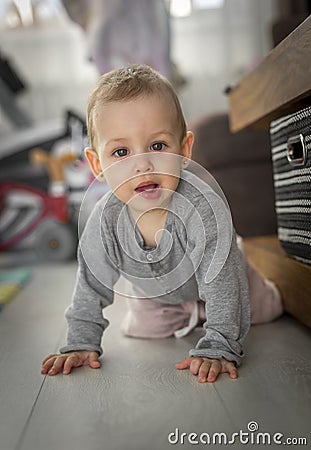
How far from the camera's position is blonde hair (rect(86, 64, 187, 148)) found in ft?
2.97

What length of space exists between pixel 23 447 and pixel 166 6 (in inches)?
94.2

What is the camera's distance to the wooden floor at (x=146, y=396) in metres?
0.69

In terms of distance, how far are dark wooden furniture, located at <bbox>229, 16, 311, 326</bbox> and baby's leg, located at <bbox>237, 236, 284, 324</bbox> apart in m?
0.02

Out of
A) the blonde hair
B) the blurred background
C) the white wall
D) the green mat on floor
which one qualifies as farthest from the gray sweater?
the white wall

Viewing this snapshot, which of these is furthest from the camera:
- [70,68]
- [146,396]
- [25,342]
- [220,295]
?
[70,68]

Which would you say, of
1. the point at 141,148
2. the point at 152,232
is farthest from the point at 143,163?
the point at 152,232

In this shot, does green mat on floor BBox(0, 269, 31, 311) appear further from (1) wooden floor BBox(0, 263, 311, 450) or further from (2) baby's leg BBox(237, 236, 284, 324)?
(2) baby's leg BBox(237, 236, 284, 324)

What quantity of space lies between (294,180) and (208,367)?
1.25 ft

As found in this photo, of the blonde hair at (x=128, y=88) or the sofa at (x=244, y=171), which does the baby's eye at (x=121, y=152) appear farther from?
the sofa at (x=244, y=171)

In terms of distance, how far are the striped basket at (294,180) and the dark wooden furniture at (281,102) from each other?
0.03 meters

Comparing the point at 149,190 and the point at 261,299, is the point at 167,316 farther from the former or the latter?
the point at 149,190

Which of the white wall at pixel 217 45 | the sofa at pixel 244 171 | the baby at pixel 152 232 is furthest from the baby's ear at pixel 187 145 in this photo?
the white wall at pixel 217 45

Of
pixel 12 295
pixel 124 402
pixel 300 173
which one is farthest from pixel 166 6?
pixel 124 402

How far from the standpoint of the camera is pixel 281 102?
3.43 ft
